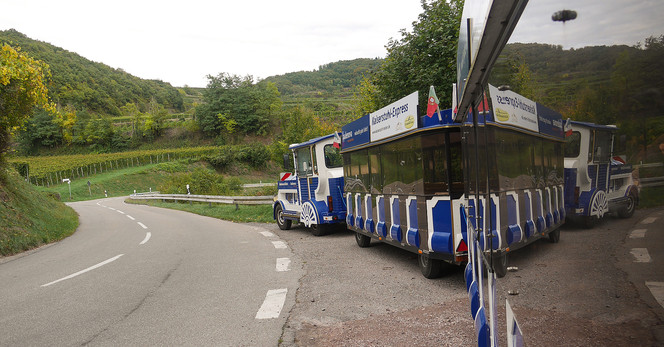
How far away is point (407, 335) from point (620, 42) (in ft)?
11.9

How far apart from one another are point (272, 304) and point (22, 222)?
1226cm

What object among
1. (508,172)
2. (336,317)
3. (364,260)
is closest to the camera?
(508,172)

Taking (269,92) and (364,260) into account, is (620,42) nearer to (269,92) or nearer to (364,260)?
(364,260)

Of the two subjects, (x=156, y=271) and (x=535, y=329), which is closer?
(x=535, y=329)

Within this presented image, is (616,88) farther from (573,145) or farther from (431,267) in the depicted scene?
(431,267)

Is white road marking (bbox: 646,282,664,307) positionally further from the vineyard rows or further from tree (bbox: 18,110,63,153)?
tree (bbox: 18,110,63,153)

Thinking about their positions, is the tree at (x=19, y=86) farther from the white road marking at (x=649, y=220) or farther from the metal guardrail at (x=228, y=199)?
the white road marking at (x=649, y=220)

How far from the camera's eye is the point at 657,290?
28.6 inches

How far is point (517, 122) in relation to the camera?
1508mm

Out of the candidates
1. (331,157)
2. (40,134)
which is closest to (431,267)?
(331,157)

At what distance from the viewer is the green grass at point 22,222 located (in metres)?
11.5

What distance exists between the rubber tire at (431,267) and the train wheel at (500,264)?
4.01 metres

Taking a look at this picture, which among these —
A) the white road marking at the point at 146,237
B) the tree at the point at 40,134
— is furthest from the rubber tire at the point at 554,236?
the tree at the point at 40,134

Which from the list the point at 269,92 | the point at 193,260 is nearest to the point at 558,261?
the point at 193,260
